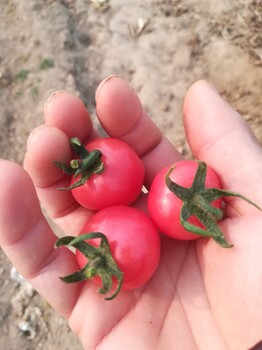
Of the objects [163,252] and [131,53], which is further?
[131,53]

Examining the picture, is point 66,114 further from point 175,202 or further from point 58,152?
point 175,202

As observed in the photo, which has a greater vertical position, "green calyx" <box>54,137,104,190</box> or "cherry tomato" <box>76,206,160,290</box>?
"green calyx" <box>54,137,104,190</box>

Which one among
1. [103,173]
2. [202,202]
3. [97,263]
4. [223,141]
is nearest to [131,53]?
[223,141]

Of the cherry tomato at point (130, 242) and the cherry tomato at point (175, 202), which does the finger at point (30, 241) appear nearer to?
the cherry tomato at point (130, 242)

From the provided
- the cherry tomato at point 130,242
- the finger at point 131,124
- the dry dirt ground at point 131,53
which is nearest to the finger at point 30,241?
the cherry tomato at point 130,242

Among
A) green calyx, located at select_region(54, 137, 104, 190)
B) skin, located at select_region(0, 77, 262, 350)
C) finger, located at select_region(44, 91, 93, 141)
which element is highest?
finger, located at select_region(44, 91, 93, 141)

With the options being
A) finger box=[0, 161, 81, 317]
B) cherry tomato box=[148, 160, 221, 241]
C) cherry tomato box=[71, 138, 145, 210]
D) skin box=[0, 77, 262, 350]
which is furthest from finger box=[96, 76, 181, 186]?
finger box=[0, 161, 81, 317]

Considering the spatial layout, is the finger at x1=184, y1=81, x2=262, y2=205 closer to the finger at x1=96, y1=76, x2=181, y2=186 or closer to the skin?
the skin

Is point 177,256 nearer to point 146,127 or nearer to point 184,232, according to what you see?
point 184,232
